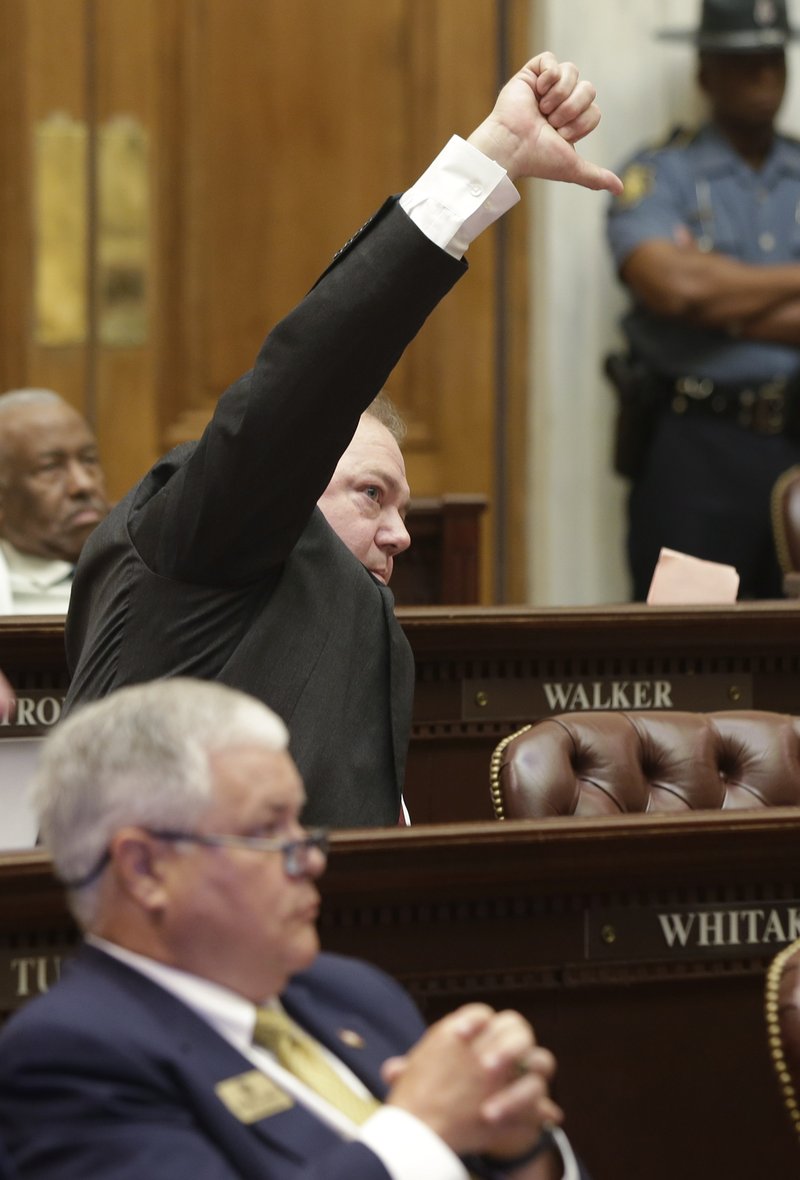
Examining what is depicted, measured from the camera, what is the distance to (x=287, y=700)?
7.14ft

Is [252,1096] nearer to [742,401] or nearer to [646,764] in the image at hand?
[646,764]

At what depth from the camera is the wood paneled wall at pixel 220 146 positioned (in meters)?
5.33

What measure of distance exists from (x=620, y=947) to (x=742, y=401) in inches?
137

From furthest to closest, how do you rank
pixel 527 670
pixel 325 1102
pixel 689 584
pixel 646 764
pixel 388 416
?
1. pixel 689 584
2. pixel 527 670
3. pixel 646 764
4. pixel 388 416
5. pixel 325 1102

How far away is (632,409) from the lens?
5.67 metres

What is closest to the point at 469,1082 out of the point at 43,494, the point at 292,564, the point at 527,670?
the point at 292,564

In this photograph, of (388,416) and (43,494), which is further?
(43,494)

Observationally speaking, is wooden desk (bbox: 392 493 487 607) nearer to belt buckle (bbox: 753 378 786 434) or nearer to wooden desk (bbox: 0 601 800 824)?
wooden desk (bbox: 0 601 800 824)

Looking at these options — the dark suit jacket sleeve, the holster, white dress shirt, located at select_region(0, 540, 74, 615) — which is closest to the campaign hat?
the holster

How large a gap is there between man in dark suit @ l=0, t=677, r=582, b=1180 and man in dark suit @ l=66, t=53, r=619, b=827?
526 millimetres

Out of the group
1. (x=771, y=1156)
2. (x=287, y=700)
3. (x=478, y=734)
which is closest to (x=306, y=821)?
(x=287, y=700)

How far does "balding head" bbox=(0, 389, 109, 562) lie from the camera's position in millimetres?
4285

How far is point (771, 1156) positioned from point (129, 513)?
1.09 metres

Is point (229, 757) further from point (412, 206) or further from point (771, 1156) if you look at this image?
point (771, 1156)
